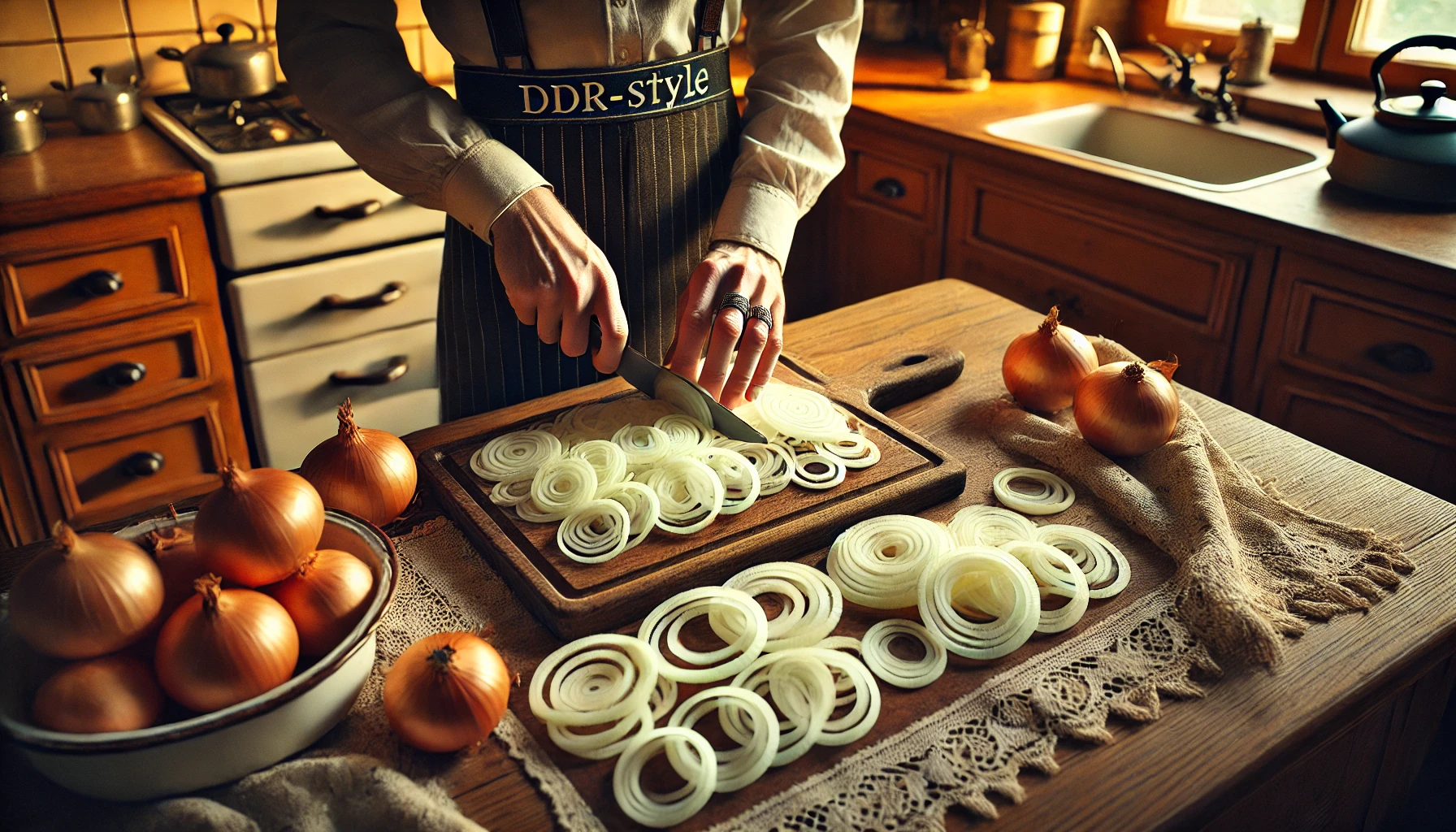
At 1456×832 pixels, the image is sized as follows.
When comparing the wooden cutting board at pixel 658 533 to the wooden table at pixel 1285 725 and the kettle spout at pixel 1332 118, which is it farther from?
the kettle spout at pixel 1332 118

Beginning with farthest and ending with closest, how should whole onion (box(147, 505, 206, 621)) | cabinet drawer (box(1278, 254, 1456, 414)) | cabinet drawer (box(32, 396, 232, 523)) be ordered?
cabinet drawer (box(32, 396, 232, 523))
cabinet drawer (box(1278, 254, 1456, 414))
whole onion (box(147, 505, 206, 621))

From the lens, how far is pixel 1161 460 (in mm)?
995

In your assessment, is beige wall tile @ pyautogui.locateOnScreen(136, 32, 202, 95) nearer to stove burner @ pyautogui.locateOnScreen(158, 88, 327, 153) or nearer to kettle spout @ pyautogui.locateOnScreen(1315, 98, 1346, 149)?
stove burner @ pyautogui.locateOnScreen(158, 88, 327, 153)

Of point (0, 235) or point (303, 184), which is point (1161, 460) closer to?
→ point (303, 184)

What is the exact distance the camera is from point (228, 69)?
2.20 m

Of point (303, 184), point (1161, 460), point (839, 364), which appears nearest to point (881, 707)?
point (1161, 460)

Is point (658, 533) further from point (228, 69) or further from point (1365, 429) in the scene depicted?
point (228, 69)

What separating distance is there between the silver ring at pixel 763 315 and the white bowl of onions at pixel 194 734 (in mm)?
463

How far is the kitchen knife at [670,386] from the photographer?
992 millimetres

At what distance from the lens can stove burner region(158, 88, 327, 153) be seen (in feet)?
6.62

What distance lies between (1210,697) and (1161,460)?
12.2 inches

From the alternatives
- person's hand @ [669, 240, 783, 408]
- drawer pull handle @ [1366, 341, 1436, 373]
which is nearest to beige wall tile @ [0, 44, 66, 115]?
person's hand @ [669, 240, 783, 408]

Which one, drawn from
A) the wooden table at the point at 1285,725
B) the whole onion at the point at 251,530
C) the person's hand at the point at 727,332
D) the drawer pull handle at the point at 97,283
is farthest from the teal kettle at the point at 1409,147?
the drawer pull handle at the point at 97,283

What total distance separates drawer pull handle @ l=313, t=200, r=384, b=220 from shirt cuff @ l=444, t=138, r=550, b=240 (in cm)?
113
